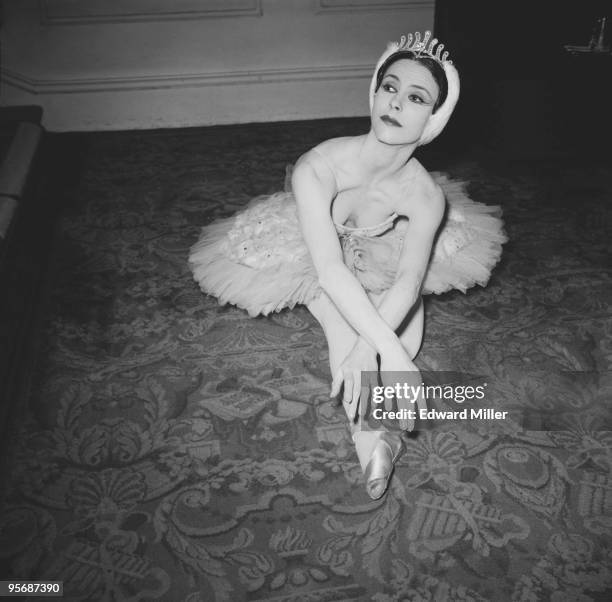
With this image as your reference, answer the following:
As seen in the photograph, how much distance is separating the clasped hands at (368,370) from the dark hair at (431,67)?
692 millimetres

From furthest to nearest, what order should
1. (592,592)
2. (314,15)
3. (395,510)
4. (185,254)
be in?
(314,15), (185,254), (395,510), (592,592)

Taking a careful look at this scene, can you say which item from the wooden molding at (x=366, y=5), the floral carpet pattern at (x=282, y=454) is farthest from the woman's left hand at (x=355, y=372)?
the wooden molding at (x=366, y=5)

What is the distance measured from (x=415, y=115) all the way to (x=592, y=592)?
1221 mm

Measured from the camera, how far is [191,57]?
3.71 m

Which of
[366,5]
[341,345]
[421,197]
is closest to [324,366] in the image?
[341,345]

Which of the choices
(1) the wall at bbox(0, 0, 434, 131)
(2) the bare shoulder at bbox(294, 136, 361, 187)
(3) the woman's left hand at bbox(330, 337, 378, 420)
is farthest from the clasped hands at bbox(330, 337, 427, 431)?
(1) the wall at bbox(0, 0, 434, 131)

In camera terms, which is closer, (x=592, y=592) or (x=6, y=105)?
(x=592, y=592)

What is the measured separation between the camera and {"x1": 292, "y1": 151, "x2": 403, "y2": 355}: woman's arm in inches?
53.6

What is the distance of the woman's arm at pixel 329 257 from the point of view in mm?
1360

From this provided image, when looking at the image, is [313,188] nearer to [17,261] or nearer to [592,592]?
[592,592]

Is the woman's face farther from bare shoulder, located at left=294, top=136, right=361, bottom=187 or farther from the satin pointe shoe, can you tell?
the satin pointe shoe

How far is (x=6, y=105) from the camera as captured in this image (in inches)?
146

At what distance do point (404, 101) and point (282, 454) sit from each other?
1.03m

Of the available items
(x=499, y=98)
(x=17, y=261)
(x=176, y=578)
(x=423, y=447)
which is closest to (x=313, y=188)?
(x=423, y=447)
